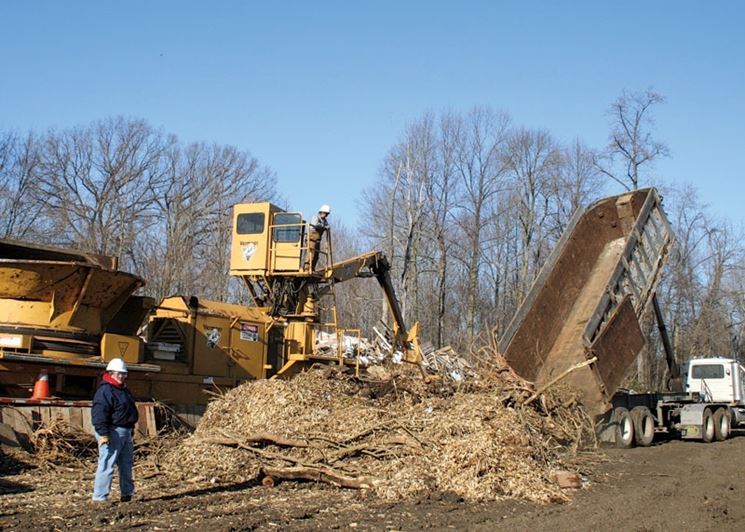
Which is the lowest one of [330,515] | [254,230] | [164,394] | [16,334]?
[330,515]

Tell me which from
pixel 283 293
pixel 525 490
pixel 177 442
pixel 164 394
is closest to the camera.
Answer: pixel 525 490

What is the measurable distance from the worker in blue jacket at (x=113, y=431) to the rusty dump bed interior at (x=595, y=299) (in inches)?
297

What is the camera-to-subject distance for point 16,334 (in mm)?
11398

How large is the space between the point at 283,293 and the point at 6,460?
24.7 feet

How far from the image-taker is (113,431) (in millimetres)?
8477

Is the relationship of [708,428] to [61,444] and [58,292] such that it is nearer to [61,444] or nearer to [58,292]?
[61,444]

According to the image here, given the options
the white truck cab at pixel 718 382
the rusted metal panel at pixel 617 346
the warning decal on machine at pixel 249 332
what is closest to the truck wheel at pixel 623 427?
the rusted metal panel at pixel 617 346

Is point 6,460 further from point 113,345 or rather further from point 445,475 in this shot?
point 445,475

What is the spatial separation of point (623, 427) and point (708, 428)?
3.86 metres

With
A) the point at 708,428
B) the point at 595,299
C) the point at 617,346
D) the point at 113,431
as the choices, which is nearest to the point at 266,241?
the point at 595,299

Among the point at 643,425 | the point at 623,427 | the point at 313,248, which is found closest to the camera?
the point at 623,427

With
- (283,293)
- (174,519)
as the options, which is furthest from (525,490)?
(283,293)

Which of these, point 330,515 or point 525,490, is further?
point 525,490

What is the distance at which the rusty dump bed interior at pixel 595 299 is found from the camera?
1396 cm
